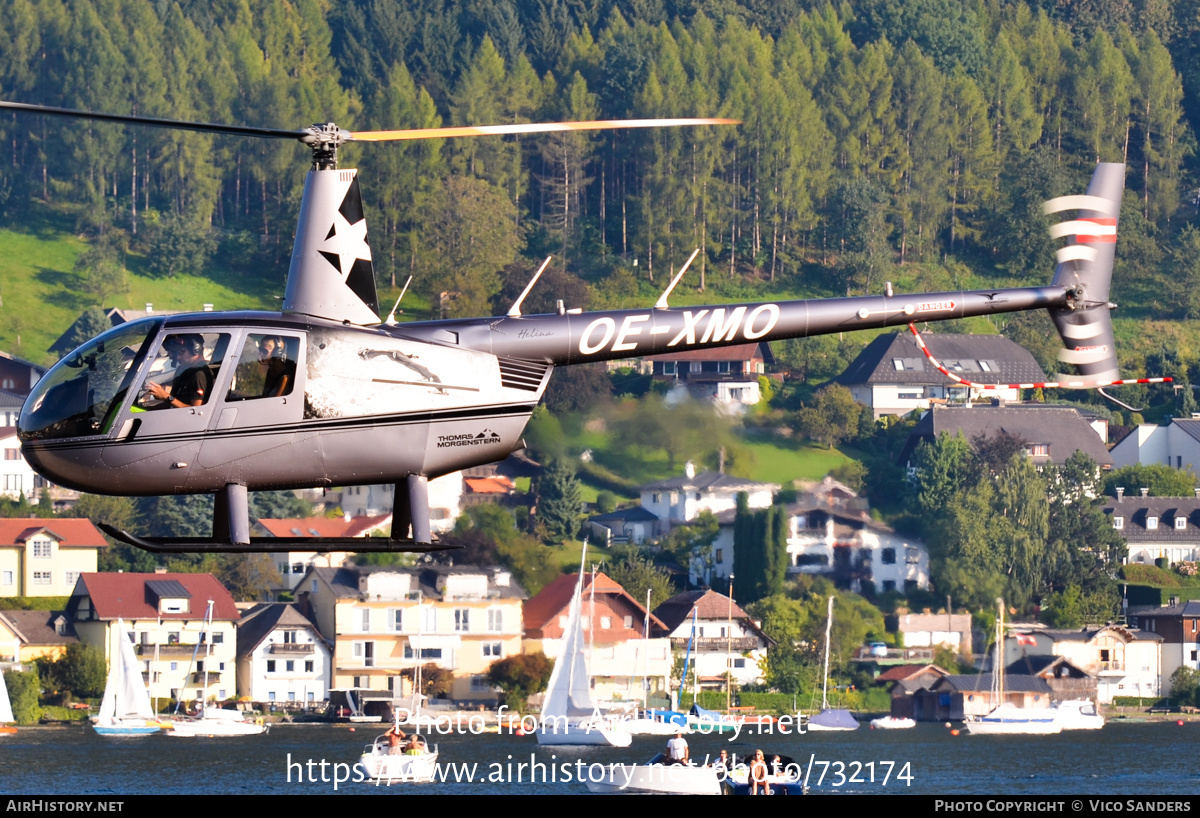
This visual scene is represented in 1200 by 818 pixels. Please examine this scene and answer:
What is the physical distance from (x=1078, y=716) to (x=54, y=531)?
34474 millimetres

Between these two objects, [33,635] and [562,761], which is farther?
[33,635]

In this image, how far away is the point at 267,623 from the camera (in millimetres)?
60938

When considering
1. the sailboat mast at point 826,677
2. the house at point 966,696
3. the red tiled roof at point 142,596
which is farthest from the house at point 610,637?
the red tiled roof at point 142,596

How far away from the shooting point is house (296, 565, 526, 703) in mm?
61562

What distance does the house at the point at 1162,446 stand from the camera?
297 feet

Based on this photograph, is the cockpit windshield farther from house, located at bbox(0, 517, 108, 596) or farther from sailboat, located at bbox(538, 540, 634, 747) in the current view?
house, located at bbox(0, 517, 108, 596)

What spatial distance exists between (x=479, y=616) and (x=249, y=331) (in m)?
51.8

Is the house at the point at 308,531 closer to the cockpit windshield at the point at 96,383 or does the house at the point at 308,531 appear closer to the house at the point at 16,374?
the house at the point at 16,374

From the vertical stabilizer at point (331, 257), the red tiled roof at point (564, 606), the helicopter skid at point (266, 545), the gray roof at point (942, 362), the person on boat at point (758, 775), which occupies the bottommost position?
the person on boat at point (758, 775)

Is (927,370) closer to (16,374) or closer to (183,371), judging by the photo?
(16,374)

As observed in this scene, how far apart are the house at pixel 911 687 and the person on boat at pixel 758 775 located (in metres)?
36.0

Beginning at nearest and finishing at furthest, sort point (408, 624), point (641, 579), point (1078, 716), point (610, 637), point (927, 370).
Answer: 1. point (408, 624)
2. point (610, 637)
3. point (1078, 716)
4. point (641, 579)
5. point (927, 370)

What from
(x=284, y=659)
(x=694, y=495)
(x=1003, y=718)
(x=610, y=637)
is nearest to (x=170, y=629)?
(x=284, y=659)

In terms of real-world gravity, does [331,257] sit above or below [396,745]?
above
